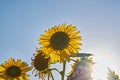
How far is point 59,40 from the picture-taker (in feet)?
17.3

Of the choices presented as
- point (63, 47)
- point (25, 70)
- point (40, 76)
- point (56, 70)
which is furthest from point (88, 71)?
point (25, 70)

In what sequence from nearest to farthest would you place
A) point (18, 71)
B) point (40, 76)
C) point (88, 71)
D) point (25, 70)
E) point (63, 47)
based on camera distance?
point (88, 71)
point (63, 47)
point (40, 76)
point (25, 70)
point (18, 71)

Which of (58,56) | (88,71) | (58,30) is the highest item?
(58,30)

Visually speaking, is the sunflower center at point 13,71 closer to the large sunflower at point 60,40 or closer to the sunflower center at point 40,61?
the sunflower center at point 40,61

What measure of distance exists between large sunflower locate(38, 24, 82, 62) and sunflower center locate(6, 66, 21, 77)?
2810 mm

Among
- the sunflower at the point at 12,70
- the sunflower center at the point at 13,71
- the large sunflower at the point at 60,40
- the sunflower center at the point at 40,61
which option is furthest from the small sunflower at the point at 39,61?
the sunflower center at the point at 13,71

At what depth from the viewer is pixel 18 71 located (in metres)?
8.02

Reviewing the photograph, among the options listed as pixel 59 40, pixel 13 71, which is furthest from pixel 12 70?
pixel 59 40

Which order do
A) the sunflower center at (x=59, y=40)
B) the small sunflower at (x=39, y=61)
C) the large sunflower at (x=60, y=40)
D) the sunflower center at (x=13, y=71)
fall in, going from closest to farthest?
1. the large sunflower at (x=60, y=40)
2. the sunflower center at (x=59, y=40)
3. the small sunflower at (x=39, y=61)
4. the sunflower center at (x=13, y=71)

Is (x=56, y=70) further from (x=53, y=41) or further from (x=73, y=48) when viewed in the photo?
(x=53, y=41)

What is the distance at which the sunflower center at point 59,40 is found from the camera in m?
5.21

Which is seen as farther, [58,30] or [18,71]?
[18,71]

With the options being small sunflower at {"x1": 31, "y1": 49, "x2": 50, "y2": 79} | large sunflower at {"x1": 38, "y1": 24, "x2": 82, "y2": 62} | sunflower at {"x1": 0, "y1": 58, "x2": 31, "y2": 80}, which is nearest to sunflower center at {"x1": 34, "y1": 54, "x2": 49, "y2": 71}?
small sunflower at {"x1": 31, "y1": 49, "x2": 50, "y2": 79}

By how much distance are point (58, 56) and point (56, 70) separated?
73cm
